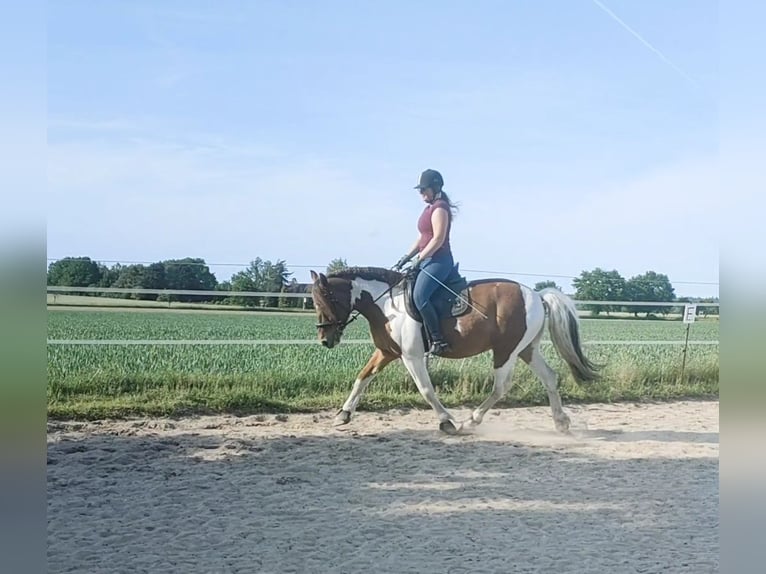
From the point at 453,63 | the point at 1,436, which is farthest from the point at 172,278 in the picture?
the point at 453,63

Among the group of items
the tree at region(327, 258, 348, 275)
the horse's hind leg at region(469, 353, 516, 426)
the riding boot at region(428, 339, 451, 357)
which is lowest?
the horse's hind leg at region(469, 353, 516, 426)

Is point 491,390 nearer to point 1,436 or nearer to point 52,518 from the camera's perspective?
point 52,518

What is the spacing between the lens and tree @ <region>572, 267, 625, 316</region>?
476 centimetres

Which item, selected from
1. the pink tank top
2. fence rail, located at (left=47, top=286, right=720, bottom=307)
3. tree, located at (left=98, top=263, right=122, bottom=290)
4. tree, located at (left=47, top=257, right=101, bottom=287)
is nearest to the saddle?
the pink tank top

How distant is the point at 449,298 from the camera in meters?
4.36

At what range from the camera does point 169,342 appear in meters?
4.36

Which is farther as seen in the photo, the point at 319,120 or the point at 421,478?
the point at 319,120

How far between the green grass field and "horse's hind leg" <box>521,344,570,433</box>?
5.3 inches

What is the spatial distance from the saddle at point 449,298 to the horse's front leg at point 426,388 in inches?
9.2

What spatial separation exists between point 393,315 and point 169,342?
1.24 metres

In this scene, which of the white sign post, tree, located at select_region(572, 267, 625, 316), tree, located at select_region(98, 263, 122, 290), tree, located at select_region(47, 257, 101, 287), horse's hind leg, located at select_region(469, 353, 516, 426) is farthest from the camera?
the white sign post

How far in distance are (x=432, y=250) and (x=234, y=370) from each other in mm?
1304

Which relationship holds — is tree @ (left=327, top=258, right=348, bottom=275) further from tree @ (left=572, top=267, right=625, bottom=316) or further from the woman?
tree @ (left=572, top=267, right=625, bottom=316)

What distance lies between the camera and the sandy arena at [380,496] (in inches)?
131
